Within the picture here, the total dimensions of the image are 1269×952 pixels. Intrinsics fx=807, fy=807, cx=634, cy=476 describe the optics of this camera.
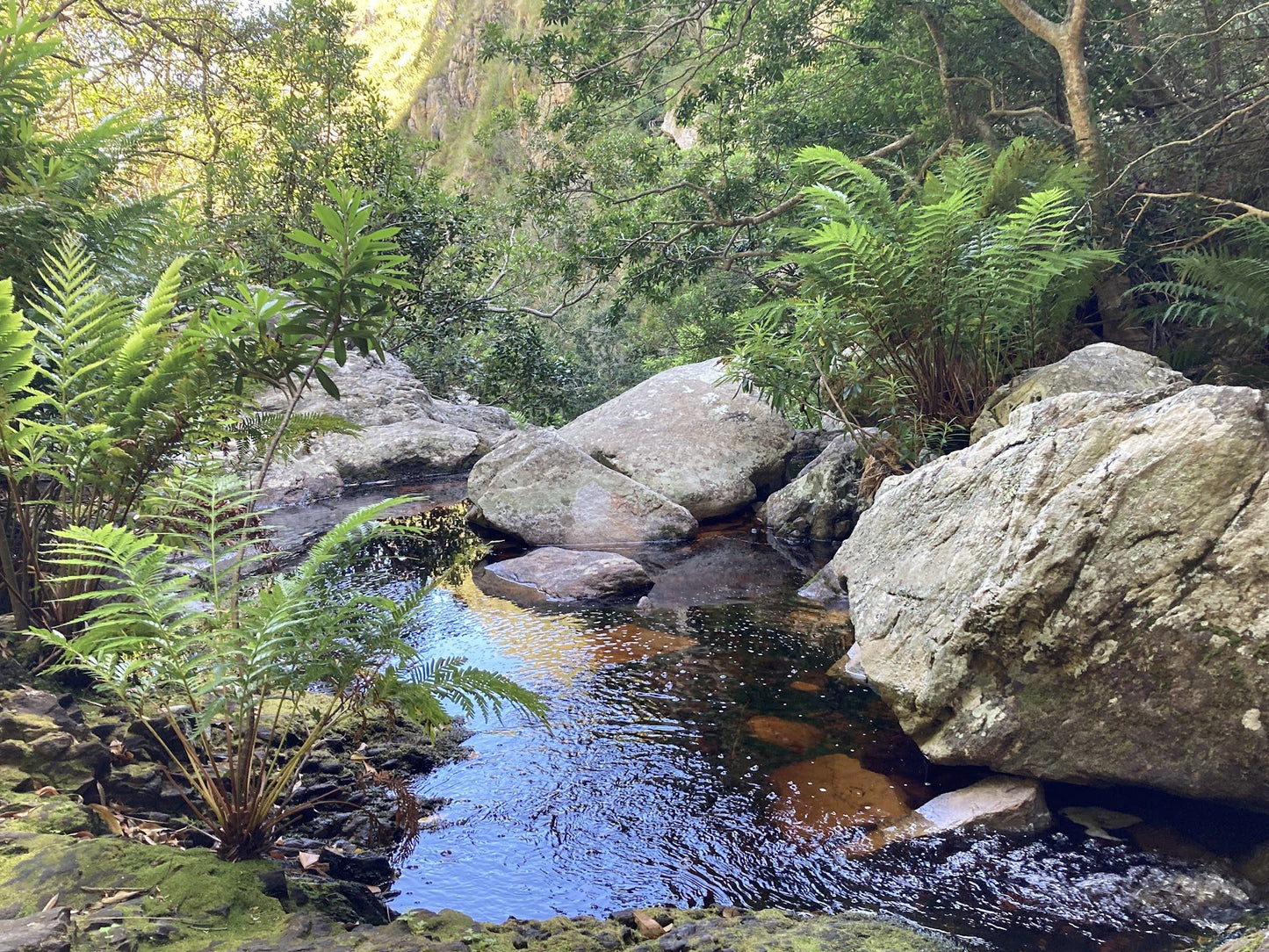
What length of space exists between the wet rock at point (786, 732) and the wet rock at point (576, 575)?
204cm

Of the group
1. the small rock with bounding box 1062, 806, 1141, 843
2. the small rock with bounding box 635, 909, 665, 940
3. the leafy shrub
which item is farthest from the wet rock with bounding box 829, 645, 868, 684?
the leafy shrub

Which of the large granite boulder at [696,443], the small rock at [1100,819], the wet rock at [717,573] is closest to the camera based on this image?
the small rock at [1100,819]

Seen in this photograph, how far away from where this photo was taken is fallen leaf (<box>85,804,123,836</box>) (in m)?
2.26

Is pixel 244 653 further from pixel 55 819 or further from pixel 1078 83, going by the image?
pixel 1078 83

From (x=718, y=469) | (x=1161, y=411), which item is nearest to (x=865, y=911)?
(x=1161, y=411)

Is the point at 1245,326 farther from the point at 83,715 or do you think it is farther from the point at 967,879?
the point at 83,715

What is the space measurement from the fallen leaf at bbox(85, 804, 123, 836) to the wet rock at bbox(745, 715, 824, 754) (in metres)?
2.40

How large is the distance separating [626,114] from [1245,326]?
6.70 m

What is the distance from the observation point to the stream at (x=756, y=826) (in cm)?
243

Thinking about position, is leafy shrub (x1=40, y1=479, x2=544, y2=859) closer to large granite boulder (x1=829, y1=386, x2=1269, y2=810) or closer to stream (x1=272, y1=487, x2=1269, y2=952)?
stream (x1=272, y1=487, x2=1269, y2=952)

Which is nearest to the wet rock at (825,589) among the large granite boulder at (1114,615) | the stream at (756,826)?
the stream at (756,826)

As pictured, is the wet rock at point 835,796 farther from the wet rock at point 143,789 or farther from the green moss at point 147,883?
the wet rock at point 143,789

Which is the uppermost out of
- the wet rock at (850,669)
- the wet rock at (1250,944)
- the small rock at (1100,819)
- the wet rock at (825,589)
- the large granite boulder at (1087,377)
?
the large granite boulder at (1087,377)

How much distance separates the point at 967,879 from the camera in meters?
2.58
